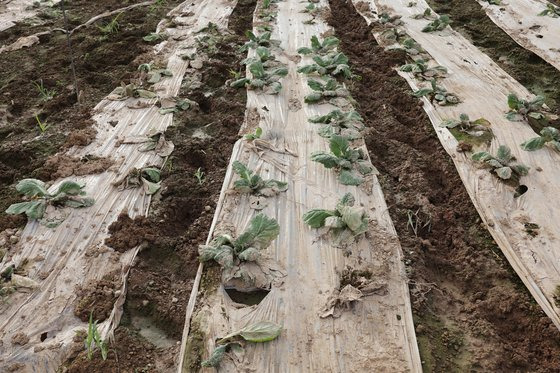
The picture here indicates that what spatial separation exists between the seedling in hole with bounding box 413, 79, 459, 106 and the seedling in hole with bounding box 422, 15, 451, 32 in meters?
2.05

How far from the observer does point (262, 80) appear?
19.1 ft

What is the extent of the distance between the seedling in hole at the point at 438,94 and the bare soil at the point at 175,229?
2149 millimetres

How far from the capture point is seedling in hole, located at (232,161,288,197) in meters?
4.06

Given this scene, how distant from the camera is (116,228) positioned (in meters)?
3.79

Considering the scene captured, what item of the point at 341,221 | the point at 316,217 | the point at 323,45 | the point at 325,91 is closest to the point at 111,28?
the point at 323,45

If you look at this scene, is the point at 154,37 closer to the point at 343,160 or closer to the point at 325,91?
the point at 325,91

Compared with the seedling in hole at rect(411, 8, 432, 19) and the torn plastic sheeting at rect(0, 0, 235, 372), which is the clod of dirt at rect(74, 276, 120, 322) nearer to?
the torn plastic sheeting at rect(0, 0, 235, 372)

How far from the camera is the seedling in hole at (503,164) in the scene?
4.20 meters

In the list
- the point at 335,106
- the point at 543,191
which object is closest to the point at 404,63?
the point at 335,106

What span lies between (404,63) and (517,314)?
413 cm

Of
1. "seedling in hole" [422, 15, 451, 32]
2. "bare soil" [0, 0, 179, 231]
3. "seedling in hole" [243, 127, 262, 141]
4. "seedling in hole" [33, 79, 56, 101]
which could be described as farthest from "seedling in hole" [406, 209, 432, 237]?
"seedling in hole" [33, 79, 56, 101]

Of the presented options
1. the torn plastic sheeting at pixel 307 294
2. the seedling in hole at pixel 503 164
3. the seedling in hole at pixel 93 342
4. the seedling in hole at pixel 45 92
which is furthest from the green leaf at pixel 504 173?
the seedling in hole at pixel 45 92

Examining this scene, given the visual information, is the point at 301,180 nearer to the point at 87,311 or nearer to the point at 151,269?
the point at 151,269

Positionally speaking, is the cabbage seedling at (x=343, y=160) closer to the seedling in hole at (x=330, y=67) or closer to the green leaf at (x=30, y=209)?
the seedling in hole at (x=330, y=67)
